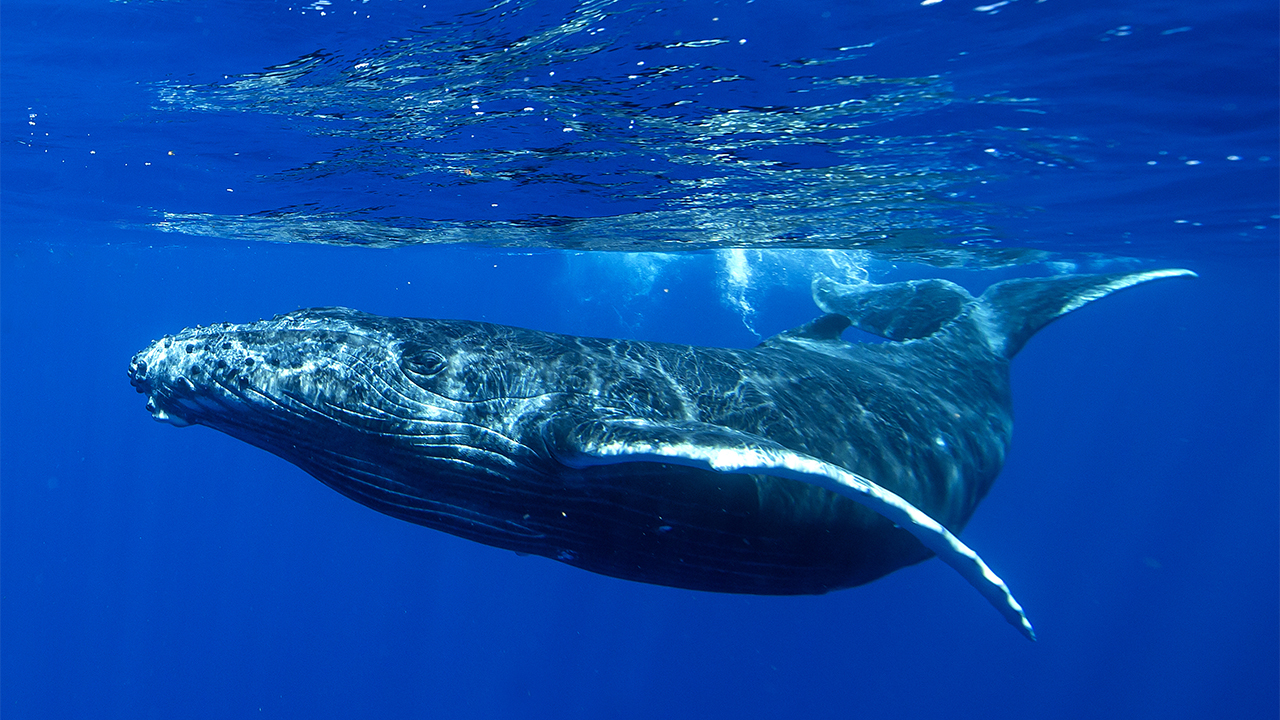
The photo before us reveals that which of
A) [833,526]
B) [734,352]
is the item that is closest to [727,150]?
[734,352]

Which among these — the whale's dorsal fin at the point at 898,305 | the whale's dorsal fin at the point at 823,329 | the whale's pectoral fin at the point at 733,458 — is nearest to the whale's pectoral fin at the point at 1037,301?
the whale's dorsal fin at the point at 898,305

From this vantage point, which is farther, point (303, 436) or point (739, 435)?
point (303, 436)

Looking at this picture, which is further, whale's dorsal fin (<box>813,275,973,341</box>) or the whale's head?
whale's dorsal fin (<box>813,275,973,341</box>)

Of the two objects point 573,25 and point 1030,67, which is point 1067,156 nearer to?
point 1030,67

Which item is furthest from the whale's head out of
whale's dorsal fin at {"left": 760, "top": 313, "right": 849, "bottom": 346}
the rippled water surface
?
whale's dorsal fin at {"left": 760, "top": 313, "right": 849, "bottom": 346}

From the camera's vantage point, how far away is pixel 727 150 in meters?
12.0

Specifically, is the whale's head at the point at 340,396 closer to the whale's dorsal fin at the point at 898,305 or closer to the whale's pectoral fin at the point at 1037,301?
the whale's dorsal fin at the point at 898,305

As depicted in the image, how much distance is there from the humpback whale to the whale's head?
0.01 metres

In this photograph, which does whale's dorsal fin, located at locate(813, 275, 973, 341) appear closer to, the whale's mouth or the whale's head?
Result: the whale's head

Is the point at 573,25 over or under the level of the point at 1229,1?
over

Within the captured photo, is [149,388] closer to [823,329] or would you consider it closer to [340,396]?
[340,396]

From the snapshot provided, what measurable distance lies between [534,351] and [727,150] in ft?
24.4

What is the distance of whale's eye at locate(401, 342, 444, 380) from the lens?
5.55 meters

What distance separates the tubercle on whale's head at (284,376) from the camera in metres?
5.23
